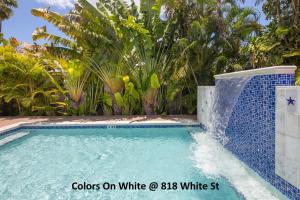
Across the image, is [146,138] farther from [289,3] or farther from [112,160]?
[289,3]

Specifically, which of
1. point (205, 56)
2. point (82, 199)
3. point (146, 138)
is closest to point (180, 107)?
point (205, 56)

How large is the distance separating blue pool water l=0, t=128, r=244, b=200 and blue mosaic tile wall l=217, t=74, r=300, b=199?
2.23 feet

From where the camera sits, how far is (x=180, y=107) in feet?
38.9

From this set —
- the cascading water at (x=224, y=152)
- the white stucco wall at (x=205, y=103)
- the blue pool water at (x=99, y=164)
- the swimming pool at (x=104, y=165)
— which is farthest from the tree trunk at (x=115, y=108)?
the cascading water at (x=224, y=152)

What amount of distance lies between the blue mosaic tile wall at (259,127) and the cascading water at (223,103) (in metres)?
0.25

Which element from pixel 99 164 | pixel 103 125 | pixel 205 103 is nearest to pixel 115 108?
pixel 103 125

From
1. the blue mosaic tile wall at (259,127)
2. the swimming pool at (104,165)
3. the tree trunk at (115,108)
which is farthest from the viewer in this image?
the tree trunk at (115,108)

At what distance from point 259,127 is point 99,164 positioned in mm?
3322

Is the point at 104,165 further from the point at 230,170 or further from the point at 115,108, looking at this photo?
the point at 115,108

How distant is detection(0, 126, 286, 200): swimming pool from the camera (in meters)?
4.01

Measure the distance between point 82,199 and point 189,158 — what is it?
2730mm

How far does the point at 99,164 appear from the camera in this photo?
5.52m

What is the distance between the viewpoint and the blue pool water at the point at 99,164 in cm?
399

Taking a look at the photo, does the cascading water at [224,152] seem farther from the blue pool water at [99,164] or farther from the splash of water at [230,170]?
the blue pool water at [99,164]
